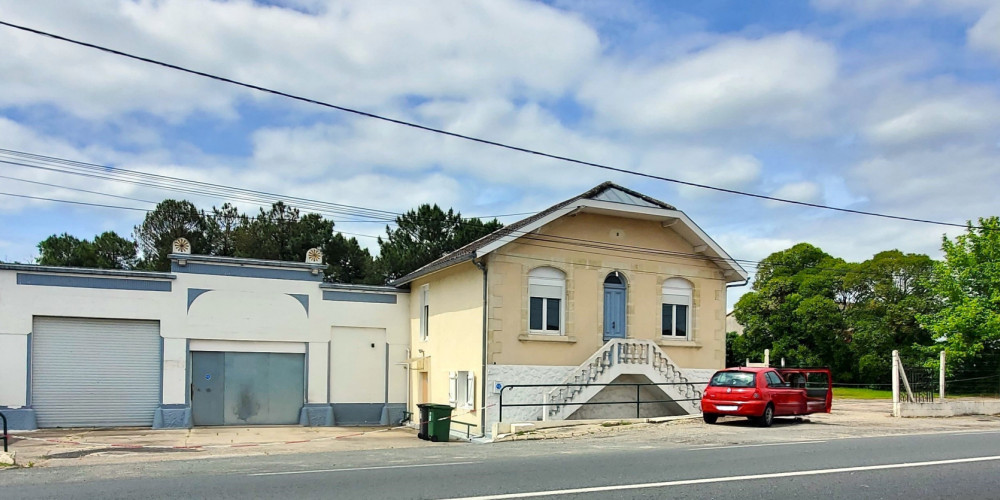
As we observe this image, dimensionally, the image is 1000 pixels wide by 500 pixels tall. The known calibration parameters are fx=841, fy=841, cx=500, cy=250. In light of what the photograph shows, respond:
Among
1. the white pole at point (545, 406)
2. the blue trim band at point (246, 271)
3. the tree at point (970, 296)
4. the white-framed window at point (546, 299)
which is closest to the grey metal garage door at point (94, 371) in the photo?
the blue trim band at point (246, 271)

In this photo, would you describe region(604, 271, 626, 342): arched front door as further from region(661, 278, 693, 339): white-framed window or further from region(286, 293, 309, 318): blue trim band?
region(286, 293, 309, 318): blue trim band

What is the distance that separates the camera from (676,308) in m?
26.2

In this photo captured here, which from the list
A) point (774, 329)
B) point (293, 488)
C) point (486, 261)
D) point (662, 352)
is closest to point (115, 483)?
point (293, 488)

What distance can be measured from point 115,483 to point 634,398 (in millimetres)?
16295

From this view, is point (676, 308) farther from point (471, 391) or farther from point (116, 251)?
point (116, 251)

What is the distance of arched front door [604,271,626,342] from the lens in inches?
981

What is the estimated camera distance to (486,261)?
75.9 ft

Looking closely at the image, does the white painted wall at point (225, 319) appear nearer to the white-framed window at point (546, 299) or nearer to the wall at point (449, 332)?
the wall at point (449, 332)

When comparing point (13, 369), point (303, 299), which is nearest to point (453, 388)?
point (303, 299)

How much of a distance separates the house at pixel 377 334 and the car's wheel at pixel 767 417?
3.72 meters

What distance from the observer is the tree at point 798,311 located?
49.1 meters

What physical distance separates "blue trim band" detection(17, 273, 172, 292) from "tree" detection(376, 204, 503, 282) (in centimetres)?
1963

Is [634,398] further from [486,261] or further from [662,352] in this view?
[486,261]

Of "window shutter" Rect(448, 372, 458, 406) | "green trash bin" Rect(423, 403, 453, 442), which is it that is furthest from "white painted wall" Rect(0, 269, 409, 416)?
"green trash bin" Rect(423, 403, 453, 442)
